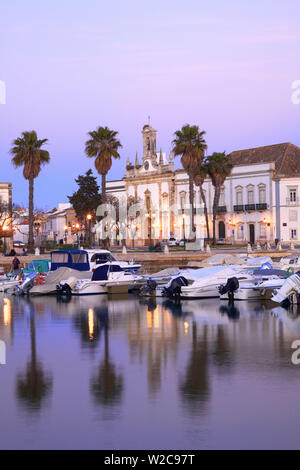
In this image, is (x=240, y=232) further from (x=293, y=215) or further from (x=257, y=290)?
(x=257, y=290)

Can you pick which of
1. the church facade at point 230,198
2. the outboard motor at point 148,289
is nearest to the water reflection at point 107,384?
the outboard motor at point 148,289

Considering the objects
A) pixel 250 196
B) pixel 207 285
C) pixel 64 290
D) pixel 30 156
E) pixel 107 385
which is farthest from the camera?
pixel 250 196

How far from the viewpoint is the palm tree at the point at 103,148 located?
211 feet

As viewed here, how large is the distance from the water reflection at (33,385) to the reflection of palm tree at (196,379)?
230 centimetres

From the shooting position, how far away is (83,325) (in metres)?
20.4

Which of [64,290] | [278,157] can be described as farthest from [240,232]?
[64,290]

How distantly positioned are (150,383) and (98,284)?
20137mm

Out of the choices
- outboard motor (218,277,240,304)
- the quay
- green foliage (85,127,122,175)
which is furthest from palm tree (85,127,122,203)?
outboard motor (218,277,240,304)

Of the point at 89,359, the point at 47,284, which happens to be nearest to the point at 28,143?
the point at 47,284

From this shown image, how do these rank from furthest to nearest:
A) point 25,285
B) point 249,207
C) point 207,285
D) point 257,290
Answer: point 249,207 → point 25,285 → point 207,285 → point 257,290

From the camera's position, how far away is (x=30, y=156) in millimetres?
60156

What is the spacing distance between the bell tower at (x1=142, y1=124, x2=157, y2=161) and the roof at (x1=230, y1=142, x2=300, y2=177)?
57.0 ft

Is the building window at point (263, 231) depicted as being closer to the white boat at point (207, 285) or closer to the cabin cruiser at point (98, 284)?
the cabin cruiser at point (98, 284)
